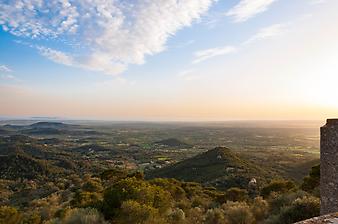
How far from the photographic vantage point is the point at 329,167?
8.47 metres

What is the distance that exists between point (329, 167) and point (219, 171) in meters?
34.7

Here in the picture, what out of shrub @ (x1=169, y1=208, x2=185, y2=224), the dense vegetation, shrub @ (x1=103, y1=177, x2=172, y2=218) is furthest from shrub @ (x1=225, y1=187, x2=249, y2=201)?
shrub @ (x1=103, y1=177, x2=172, y2=218)

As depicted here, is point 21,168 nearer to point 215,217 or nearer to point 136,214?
point 215,217

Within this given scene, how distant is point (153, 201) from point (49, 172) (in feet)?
186

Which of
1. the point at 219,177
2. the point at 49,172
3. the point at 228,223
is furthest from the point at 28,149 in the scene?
the point at 228,223

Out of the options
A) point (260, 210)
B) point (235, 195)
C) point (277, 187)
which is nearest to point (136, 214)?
point (260, 210)

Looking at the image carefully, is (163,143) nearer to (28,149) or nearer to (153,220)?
(28,149)

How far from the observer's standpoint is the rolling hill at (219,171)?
36.1m

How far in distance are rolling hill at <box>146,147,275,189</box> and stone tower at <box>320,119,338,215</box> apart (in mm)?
25296

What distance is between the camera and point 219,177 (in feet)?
127

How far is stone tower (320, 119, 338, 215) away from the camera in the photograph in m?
8.27

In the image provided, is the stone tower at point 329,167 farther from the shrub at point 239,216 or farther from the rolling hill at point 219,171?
the rolling hill at point 219,171

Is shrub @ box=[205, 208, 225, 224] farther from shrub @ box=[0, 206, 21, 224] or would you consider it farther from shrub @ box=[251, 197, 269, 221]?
shrub @ box=[0, 206, 21, 224]

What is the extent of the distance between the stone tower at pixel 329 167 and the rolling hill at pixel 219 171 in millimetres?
25296
